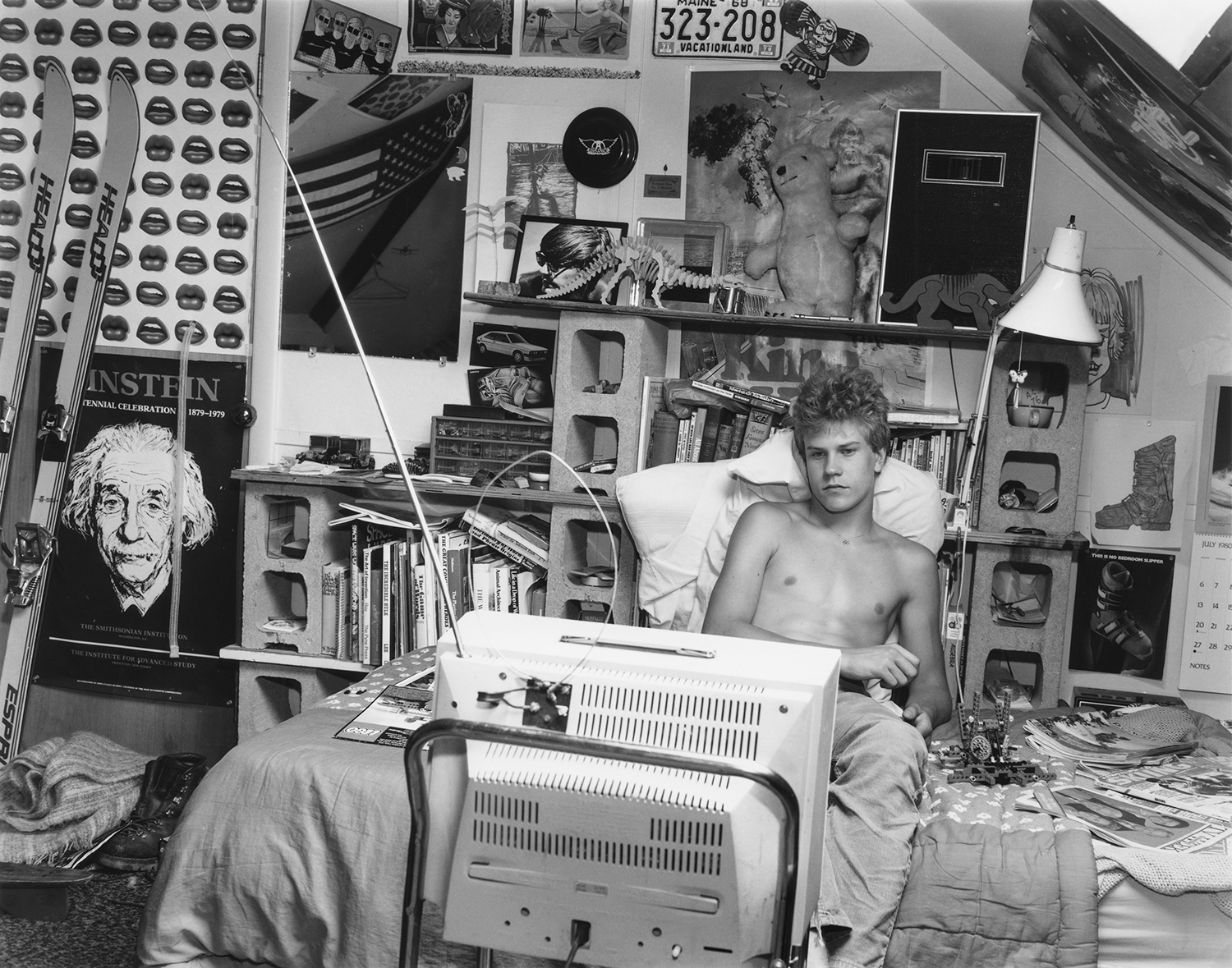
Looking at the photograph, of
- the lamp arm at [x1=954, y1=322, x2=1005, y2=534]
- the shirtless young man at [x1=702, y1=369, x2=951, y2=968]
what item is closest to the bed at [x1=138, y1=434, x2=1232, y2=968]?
the shirtless young man at [x1=702, y1=369, x2=951, y2=968]

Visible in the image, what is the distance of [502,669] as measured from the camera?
1271 mm

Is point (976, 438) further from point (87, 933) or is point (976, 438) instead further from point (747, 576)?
point (87, 933)

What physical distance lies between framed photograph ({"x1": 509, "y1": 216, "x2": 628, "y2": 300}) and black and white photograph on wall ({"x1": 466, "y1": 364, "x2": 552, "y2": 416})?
25cm

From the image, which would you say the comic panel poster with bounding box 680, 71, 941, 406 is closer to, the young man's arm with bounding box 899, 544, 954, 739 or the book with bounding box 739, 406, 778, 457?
the book with bounding box 739, 406, 778, 457

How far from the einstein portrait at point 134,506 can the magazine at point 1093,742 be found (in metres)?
2.32

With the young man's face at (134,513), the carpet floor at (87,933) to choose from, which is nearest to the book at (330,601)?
the young man's face at (134,513)

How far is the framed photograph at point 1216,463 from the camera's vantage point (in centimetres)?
291

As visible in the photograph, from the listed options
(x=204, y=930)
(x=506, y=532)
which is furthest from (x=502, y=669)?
(x=506, y=532)

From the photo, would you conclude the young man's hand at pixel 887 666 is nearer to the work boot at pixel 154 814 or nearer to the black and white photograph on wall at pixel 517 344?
the black and white photograph on wall at pixel 517 344

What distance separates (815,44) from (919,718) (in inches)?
69.8

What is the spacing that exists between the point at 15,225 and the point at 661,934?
3.13m

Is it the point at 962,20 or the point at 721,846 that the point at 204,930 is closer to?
the point at 721,846

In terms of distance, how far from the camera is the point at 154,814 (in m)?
2.87

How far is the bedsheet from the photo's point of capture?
73.8 inches
